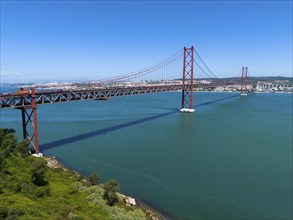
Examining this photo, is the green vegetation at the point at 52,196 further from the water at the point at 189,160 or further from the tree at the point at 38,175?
the water at the point at 189,160

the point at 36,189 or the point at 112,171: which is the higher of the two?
the point at 36,189

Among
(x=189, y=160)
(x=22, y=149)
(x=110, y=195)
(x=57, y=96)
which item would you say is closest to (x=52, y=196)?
(x=110, y=195)

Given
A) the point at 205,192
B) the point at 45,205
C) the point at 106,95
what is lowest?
the point at 205,192

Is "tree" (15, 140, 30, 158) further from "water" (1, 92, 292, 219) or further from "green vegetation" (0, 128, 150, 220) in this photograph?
"water" (1, 92, 292, 219)

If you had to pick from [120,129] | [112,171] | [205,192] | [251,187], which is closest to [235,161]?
[251,187]

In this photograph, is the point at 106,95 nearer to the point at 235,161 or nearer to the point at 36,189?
the point at 235,161
